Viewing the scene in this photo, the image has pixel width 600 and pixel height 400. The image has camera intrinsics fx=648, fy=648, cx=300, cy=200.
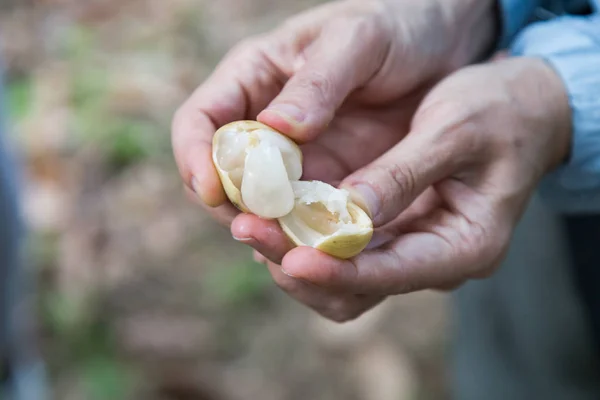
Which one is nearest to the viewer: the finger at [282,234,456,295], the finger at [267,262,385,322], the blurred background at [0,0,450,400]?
the finger at [282,234,456,295]

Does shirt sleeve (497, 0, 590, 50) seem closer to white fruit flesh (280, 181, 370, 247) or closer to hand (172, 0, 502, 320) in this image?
hand (172, 0, 502, 320)

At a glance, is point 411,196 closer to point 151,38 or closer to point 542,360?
point 542,360

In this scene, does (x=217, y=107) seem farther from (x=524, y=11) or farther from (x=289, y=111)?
(x=524, y=11)

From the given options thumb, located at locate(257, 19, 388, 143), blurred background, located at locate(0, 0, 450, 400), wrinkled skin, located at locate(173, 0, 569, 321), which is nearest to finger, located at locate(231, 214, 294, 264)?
wrinkled skin, located at locate(173, 0, 569, 321)

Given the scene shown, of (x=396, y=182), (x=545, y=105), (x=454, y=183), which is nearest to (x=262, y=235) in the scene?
(x=396, y=182)

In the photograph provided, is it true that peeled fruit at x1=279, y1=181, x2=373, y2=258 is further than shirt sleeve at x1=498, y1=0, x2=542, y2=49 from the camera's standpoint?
No

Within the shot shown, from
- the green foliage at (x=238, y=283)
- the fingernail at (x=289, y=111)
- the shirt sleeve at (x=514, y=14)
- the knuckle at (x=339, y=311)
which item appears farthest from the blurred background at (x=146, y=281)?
the fingernail at (x=289, y=111)

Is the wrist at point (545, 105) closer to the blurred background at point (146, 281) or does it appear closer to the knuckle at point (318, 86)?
the knuckle at point (318, 86)

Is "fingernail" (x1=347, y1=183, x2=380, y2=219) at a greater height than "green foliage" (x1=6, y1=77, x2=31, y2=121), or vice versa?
"fingernail" (x1=347, y1=183, x2=380, y2=219)
